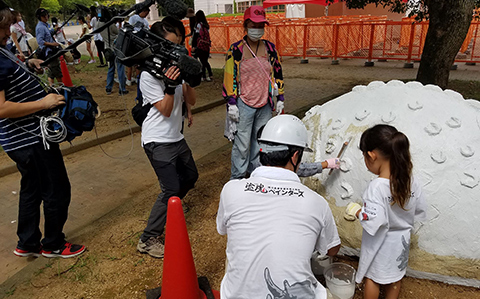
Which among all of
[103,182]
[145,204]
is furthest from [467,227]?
[103,182]

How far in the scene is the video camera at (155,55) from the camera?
2605 mm

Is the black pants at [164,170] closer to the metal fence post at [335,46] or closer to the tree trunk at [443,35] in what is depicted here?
the tree trunk at [443,35]

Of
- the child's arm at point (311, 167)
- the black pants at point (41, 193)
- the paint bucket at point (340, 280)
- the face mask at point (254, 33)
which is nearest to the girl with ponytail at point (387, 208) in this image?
the paint bucket at point (340, 280)

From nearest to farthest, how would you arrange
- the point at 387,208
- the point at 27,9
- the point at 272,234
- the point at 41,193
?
the point at 272,234 < the point at 387,208 < the point at 41,193 < the point at 27,9

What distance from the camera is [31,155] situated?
9.01ft

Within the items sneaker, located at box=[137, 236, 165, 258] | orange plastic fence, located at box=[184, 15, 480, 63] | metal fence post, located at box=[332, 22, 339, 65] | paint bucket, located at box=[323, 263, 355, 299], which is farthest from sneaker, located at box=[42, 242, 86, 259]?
metal fence post, located at box=[332, 22, 339, 65]

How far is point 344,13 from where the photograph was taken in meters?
21.2

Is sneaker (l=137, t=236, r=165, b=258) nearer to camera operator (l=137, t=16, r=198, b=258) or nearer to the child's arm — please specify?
camera operator (l=137, t=16, r=198, b=258)

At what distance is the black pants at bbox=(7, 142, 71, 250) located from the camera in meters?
2.78

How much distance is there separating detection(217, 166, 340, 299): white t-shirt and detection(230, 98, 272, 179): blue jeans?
6.71ft

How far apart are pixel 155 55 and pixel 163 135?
0.65 metres

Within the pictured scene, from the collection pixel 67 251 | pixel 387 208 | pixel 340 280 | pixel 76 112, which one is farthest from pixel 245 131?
pixel 67 251

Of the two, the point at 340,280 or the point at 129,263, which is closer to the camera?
the point at 340,280

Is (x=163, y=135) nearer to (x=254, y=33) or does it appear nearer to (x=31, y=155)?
(x=31, y=155)
